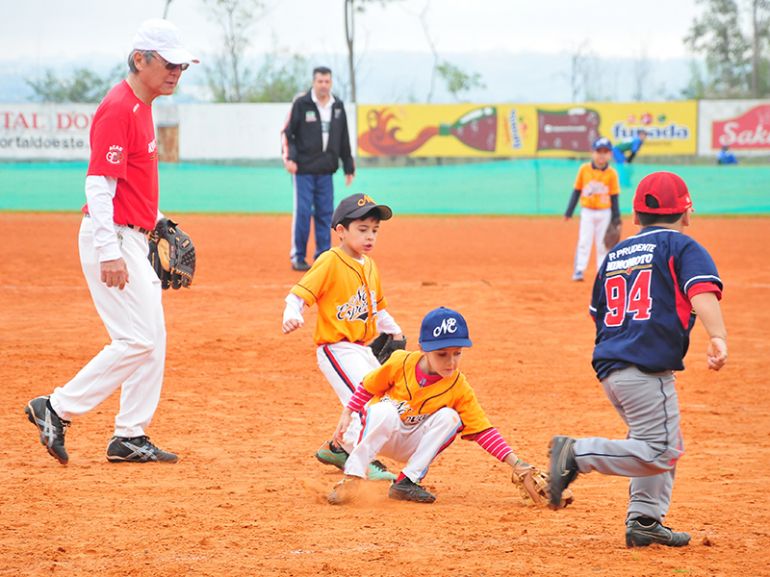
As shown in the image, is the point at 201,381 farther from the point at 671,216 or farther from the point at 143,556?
the point at 671,216

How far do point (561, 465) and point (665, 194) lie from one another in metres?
1.20

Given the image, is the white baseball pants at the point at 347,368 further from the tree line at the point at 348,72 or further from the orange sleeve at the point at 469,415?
the tree line at the point at 348,72

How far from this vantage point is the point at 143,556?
4.26 m

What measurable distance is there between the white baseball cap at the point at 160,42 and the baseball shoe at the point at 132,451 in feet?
6.69

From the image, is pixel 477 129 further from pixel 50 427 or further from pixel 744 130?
pixel 50 427

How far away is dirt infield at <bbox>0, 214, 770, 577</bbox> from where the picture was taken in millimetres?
4328

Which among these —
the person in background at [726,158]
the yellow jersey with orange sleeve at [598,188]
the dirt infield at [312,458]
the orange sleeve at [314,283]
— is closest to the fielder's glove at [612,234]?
the yellow jersey with orange sleeve at [598,188]

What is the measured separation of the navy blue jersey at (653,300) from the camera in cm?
436

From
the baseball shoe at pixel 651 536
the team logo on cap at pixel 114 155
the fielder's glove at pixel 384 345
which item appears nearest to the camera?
the baseball shoe at pixel 651 536

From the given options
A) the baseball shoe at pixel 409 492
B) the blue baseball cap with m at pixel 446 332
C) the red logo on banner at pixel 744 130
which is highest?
the red logo on banner at pixel 744 130

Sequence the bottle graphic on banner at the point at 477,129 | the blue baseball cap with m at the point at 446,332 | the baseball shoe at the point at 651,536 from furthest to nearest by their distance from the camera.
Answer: the bottle graphic on banner at the point at 477,129 < the blue baseball cap with m at the point at 446,332 < the baseball shoe at the point at 651,536

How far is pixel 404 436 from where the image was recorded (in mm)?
5281

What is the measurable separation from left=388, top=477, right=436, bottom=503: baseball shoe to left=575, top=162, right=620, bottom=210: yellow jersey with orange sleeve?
9.65 metres

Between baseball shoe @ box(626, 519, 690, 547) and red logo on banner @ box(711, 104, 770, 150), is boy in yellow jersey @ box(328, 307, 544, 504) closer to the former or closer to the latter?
baseball shoe @ box(626, 519, 690, 547)
